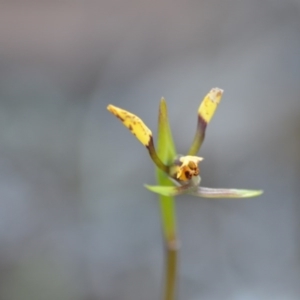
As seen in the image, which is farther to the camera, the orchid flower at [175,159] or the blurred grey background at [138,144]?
the blurred grey background at [138,144]

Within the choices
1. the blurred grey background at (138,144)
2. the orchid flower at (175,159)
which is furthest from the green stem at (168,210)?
the blurred grey background at (138,144)

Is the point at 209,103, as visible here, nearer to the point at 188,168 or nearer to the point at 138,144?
the point at 188,168

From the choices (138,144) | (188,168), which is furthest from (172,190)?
(138,144)

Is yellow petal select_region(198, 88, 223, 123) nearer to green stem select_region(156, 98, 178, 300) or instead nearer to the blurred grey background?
green stem select_region(156, 98, 178, 300)

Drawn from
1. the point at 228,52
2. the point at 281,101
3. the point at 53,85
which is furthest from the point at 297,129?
the point at 53,85

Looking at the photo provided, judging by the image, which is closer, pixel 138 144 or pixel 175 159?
pixel 175 159

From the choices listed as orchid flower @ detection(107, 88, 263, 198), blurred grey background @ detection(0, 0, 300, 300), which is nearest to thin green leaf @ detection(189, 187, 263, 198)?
orchid flower @ detection(107, 88, 263, 198)

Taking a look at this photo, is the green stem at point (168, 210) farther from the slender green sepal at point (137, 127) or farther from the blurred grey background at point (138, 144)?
the blurred grey background at point (138, 144)

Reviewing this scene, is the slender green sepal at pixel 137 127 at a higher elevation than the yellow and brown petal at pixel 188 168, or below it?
higher
